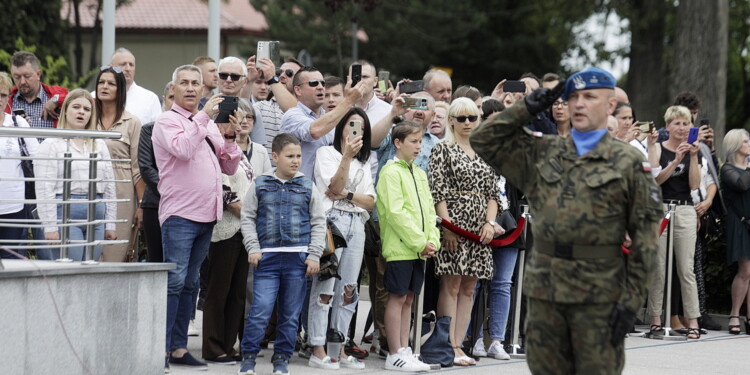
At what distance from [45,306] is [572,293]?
3271 millimetres

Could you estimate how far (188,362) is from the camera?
878 centimetres

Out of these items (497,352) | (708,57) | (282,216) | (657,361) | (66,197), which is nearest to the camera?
(66,197)

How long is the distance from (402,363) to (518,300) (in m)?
1.80

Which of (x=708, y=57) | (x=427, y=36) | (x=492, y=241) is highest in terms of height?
(x=427, y=36)

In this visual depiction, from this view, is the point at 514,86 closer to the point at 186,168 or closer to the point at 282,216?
the point at 282,216

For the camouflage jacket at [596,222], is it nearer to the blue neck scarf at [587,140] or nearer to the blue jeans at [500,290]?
the blue neck scarf at [587,140]

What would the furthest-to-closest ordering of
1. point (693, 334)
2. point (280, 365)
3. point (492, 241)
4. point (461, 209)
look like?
point (693, 334), point (492, 241), point (461, 209), point (280, 365)

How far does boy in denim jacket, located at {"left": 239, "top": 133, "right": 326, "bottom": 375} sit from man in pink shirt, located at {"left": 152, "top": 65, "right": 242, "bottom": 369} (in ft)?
1.00

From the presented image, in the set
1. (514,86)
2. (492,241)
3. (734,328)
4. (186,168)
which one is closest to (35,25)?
(514,86)

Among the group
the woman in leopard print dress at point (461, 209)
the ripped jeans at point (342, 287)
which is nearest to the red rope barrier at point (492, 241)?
the woman in leopard print dress at point (461, 209)

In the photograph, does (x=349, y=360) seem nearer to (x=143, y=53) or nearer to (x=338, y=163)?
(x=338, y=163)

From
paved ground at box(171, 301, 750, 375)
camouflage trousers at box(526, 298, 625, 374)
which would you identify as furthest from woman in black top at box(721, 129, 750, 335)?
camouflage trousers at box(526, 298, 625, 374)

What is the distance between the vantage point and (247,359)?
8555 mm

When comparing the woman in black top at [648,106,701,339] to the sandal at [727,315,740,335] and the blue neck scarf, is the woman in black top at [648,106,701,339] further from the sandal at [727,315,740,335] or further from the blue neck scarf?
the blue neck scarf
